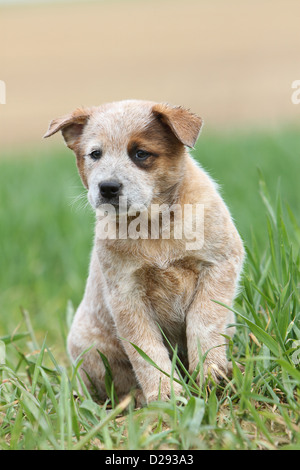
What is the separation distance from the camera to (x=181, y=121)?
364cm

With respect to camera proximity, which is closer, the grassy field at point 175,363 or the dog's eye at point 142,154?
the grassy field at point 175,363

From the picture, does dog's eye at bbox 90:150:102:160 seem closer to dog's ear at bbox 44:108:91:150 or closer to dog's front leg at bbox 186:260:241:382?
dog's ear at bbox 44:108:91:150

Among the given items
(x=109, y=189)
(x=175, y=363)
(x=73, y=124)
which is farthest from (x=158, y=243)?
(x=73, y=124)

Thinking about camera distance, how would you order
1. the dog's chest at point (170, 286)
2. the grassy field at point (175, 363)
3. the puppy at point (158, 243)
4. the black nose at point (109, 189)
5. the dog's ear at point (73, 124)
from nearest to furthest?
the grassy field at point (175, 363) < the black nose at point (109, 189) < the puppy at point (158, 243) < the dog's chest at point (170, 286) < the dog's ear at point (73, 124)

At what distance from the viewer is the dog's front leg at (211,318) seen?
3641 mm

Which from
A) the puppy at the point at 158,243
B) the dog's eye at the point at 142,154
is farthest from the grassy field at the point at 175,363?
the dog's eye at the point at 142,154

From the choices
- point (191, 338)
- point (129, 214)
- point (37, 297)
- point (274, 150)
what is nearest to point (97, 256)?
point (129, 214)

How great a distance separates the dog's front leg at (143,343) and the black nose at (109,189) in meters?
0.57

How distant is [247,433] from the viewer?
3.00m

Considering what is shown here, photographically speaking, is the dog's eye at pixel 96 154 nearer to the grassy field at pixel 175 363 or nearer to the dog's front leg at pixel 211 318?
the grassy field at pixel 175 363

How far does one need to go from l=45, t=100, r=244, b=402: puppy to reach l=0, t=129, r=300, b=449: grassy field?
0.19 meters

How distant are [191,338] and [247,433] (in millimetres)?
774

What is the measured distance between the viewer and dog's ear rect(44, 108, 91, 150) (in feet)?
12.9
